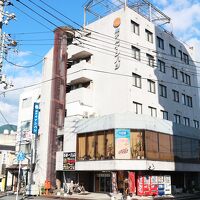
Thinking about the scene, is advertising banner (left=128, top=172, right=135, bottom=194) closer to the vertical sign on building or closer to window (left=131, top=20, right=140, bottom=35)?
the vertical sign on building

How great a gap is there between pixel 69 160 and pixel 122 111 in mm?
7884

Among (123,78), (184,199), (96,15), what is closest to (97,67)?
(123,78)

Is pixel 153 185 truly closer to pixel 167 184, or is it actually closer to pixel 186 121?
pixel 167 184

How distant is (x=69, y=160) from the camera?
33188 mm

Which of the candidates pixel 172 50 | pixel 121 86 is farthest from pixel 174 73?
pixel 121 86

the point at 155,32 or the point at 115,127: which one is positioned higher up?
the point at 155,32

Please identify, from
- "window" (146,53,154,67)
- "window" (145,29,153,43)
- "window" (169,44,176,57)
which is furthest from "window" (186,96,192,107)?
"window" (145,29,153,43)

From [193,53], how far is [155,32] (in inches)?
445

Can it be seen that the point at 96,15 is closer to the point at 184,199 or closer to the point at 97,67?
the point at 97,67

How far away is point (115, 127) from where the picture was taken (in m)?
29.6

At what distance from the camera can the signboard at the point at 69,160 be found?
3272 cm

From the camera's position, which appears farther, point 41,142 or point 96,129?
point 41,142

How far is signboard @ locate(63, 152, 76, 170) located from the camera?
3272 cm

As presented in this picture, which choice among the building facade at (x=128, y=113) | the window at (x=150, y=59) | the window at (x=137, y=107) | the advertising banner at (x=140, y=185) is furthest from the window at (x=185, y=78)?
the advertising banner at (x=140, y=185)
